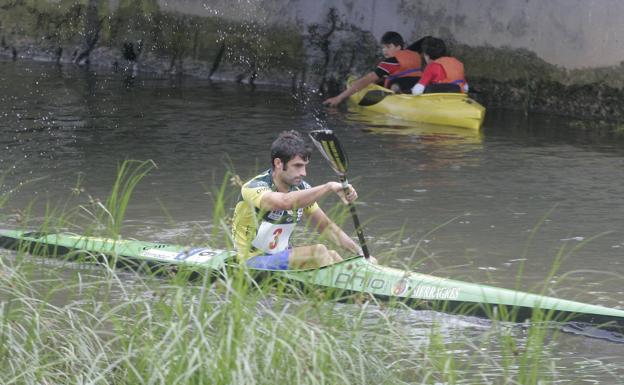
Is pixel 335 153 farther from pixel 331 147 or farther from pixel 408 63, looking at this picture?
pixel 408 63

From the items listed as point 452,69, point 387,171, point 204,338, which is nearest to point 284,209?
point 204,338

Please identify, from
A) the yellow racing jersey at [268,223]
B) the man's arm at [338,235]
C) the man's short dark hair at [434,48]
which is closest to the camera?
the man's arm at [338,235]

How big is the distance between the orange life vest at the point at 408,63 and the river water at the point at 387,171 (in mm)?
734

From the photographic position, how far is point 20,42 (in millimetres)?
16984

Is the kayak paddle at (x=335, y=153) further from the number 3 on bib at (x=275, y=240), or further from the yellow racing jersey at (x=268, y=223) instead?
the number 3 on bib at (x=275, y=240)

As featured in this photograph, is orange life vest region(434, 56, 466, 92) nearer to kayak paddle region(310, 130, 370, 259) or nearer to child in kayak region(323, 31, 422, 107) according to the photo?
child in kayak region(323, 31, 422, 107)

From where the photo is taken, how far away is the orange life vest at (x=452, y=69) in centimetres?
1221

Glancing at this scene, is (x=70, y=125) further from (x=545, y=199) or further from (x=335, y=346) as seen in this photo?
(x=335, y=346)

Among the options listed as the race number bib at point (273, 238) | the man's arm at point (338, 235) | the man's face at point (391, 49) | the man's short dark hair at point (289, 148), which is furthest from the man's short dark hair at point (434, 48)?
the man's short dark hair at point (289, 148)

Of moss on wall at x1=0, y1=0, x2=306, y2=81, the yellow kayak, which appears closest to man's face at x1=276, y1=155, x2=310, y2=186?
the yellow kayak

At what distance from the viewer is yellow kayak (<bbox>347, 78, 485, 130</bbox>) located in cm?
1190

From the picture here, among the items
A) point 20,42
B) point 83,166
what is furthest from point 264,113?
point 20,42

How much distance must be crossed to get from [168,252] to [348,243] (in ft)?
3.58

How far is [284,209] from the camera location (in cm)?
579
